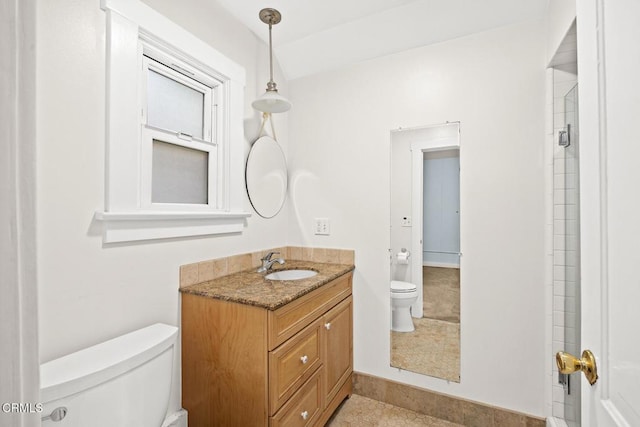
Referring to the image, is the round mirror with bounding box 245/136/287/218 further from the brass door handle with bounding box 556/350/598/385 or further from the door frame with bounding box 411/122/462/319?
the brass door handle with bounding box 556/350/598/385

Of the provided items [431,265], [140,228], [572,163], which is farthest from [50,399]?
[572,163]

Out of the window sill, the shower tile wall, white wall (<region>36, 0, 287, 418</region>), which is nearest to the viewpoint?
white wall (<region>36, 0, 287, 418</region>)

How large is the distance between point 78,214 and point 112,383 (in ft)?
1.97

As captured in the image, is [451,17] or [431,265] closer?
[451,17]

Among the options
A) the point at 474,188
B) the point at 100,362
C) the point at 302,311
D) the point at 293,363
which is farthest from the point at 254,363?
the point at 474,188

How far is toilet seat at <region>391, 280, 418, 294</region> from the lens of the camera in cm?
192

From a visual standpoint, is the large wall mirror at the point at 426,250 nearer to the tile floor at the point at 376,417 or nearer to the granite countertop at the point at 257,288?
the tile floor at the point at 376,417

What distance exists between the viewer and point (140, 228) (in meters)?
1.27

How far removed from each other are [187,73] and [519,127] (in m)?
1.84

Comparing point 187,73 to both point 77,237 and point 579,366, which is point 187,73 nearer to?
point 77,237

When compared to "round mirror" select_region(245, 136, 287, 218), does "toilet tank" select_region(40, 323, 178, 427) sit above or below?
below

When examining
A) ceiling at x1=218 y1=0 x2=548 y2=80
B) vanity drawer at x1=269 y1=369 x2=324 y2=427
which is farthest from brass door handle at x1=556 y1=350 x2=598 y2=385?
ceiling at x1=218 y1=0 x2=548 y2=80

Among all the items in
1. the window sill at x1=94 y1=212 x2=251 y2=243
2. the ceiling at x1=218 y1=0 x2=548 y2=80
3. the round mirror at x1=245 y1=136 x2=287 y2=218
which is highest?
the ceiling at x1=218 y1=0 x2=548 y2=80

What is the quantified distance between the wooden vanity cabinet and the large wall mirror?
614mm
